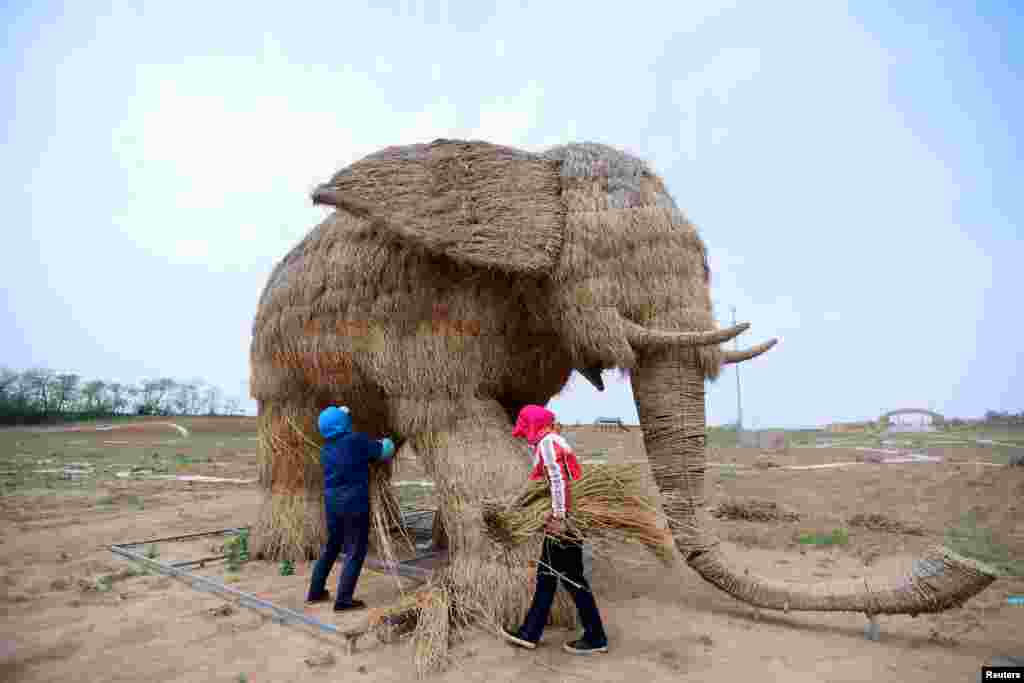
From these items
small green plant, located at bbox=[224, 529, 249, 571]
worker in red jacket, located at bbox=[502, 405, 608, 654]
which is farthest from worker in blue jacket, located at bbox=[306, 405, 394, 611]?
small green plant, located at bbox=[224, 529, 249, 571]

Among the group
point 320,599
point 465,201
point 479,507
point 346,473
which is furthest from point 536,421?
point 320,599

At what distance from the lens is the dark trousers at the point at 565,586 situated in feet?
10.6

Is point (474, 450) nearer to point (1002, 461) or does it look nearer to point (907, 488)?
point (907, 488)

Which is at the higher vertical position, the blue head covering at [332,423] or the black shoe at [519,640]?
the blue head covering at [332,423]

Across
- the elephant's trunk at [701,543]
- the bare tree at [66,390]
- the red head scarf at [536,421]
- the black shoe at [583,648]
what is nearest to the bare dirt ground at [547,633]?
the black shoe at [583,648]

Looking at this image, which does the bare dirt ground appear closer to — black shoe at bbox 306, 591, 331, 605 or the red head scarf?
black shoe at bbox 306, 591, 331, 605

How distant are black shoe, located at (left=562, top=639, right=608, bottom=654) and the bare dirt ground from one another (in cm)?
4

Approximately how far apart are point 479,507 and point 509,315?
132cm

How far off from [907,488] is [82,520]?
11893mm

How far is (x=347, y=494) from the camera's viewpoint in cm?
405

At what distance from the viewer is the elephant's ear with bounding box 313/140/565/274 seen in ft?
13.1

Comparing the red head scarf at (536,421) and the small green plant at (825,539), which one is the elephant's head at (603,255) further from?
the small green plant at (825,539)

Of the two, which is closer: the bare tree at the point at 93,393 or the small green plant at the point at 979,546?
the small green plant at the point at 979,546

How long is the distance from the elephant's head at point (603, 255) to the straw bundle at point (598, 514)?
10.3 inches
